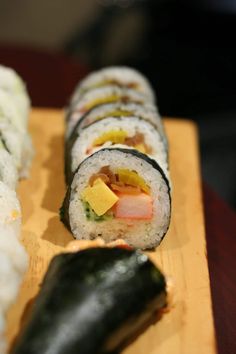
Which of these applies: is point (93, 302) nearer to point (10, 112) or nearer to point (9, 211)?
point (9, 211)

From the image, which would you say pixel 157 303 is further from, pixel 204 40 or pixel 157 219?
pixel 204 40

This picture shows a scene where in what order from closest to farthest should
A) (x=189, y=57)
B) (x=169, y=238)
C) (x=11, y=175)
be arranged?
1. (x=169, y=238)
2. (x=11, y=175)
3. (x=189, y=57)

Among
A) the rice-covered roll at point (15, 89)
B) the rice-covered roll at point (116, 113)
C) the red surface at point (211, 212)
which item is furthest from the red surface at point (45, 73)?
the rice-covered roll at point (116, 113)

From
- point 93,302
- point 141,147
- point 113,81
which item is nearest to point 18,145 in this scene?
point 141,147

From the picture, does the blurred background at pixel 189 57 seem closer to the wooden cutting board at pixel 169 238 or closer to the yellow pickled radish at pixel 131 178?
the wooden cutting board at pixel 169 238

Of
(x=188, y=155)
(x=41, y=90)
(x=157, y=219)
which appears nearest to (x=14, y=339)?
(x=157, y=219)

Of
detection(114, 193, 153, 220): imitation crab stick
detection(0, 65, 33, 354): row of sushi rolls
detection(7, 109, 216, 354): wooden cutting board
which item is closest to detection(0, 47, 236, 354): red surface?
detection(7, 109, 216, 354): wooden cutting board

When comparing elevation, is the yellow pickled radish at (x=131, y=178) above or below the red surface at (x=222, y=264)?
above
